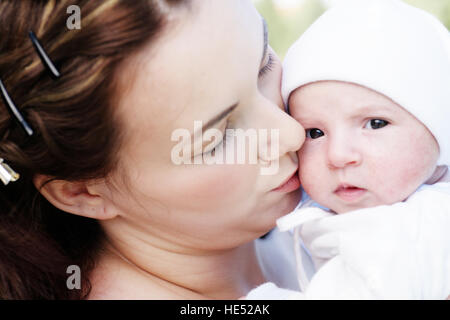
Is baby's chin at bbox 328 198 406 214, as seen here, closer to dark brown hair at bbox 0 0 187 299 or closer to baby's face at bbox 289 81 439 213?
baby's face at bbox 289 81 439 213

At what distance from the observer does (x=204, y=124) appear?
1194 mm

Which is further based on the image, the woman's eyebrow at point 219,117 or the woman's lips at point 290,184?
the woman's lips at point 290,184

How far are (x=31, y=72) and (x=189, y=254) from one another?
2.13ft

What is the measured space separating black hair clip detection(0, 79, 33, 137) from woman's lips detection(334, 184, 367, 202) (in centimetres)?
74

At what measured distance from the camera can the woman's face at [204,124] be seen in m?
1.15

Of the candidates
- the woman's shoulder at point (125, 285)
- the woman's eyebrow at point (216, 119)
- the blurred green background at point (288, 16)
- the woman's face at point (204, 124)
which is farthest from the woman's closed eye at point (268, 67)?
the blurred green background at point (288, 16)

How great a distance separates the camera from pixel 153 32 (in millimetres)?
1129

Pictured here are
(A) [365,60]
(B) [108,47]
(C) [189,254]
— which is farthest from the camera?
(C) [189,254]

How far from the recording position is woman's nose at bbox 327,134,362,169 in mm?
1289

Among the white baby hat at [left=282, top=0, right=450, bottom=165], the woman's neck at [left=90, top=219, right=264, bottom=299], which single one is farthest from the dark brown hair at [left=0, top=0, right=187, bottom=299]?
the white baby hat at [left=282, top=0, right=450, bottom=165]

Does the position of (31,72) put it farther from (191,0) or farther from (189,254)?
(189,254)

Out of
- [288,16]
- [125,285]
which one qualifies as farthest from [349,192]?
[288,16]

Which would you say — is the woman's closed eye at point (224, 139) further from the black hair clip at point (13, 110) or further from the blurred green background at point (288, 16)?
the blurred green background at point (288, 16)
